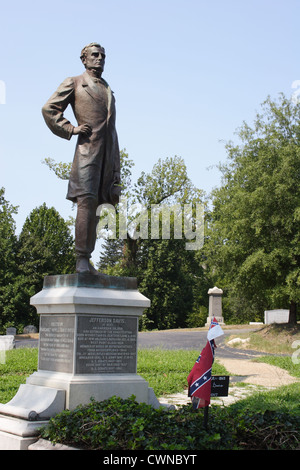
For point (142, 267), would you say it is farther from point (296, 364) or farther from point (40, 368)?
point (40, 368)

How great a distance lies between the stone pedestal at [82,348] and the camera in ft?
19.9

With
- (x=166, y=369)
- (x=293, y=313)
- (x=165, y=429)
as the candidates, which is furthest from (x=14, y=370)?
(x=293, y=313)

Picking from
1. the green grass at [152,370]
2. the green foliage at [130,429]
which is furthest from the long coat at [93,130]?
the green grass at [152,370]

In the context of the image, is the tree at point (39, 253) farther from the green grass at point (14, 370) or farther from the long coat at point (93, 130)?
the long coat at point (93, 130)

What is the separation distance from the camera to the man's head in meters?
7.21

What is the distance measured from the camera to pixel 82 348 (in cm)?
630

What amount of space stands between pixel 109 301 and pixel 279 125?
20.2m

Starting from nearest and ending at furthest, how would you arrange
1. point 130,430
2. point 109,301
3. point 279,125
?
point 130,430 < point 109,301 < point 279,125

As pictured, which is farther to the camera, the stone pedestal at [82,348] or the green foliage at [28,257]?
the green foliage at [28,257]

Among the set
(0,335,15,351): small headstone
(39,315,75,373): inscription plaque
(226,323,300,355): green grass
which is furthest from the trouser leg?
(226,323,300,355): green grass

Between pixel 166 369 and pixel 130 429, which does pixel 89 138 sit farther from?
pixel 166 369

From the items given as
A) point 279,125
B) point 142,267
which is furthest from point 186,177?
point 279,125

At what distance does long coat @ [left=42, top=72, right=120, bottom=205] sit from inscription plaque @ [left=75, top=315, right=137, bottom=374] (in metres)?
1.70

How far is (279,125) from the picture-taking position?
24641 mm
